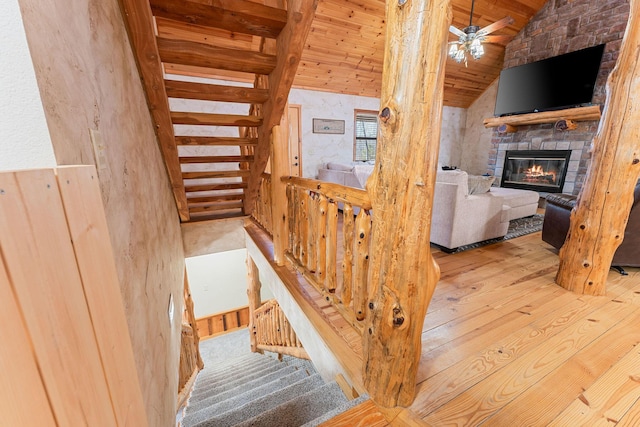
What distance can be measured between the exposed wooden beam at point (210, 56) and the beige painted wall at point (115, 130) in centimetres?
22

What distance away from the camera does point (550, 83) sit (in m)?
4.88

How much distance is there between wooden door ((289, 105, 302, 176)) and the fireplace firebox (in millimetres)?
4657

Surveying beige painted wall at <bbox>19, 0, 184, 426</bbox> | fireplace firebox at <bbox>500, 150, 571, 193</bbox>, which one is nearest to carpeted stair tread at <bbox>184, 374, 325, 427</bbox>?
beige painted wall at <bbox>19, 0, 184, 426</bbox>

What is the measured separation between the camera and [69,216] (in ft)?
1.74

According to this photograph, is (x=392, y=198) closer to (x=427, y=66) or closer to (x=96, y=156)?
(x=427, y=66)

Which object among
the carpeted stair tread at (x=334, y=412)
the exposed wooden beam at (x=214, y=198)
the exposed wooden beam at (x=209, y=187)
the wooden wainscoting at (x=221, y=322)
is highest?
the exposed wooden beam at (x=209, y=187)

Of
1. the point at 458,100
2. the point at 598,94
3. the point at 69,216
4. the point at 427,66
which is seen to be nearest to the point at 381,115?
the point at 427,66

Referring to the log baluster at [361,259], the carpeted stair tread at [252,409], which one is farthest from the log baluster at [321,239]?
the carpeted stair tread at [252,409]

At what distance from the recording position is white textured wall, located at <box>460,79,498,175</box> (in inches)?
263

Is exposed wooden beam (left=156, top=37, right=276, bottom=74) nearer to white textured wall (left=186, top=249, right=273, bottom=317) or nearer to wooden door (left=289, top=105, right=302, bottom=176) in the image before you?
wooden door (left=289, top=105, right=302, bottom=176)

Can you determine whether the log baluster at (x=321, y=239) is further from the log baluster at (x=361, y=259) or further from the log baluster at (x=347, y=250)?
the log baluster at (x=361, y=259)

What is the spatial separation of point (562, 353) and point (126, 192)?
2.32 meters

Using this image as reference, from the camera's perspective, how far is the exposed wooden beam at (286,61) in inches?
57.1

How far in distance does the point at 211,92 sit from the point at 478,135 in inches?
290
